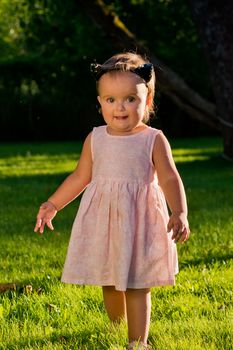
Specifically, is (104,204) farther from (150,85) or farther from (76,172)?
(150,85)

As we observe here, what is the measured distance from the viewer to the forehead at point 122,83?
396cm

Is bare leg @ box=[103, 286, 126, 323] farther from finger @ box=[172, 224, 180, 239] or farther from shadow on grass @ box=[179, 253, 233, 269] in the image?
shadow on grass @ box=[179, 253, 233, 269]

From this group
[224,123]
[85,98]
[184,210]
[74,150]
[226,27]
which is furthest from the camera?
[85,98]

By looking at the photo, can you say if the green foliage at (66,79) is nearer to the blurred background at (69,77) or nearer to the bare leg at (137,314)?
the blurred background at (69,77)

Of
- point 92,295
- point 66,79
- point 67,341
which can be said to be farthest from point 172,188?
point 66,79

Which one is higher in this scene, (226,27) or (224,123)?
(226,27)

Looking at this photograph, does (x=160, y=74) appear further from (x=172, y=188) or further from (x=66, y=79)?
(x=66, y=79)

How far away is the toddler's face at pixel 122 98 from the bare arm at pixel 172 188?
0.54 feet

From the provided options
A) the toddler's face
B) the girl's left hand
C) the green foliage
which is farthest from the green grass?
the green foliage

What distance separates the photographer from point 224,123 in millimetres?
14523

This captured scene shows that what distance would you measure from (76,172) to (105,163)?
0.23 meters

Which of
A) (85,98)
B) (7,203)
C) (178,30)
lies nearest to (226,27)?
(7,203)

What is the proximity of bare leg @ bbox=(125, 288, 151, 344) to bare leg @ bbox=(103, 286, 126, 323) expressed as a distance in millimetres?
190

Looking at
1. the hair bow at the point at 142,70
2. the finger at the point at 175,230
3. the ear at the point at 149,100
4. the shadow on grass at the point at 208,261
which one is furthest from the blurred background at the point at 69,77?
the finger at the point at 175,230
